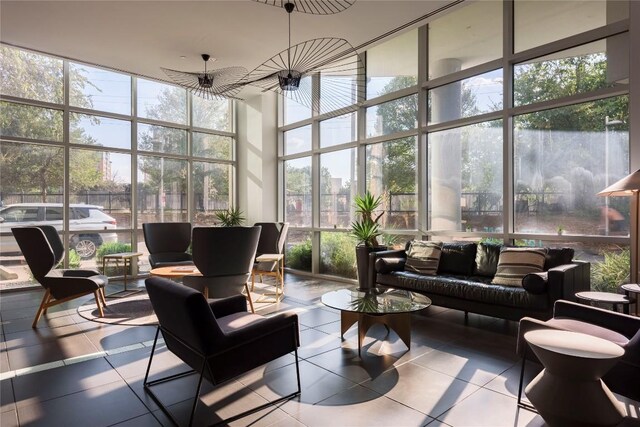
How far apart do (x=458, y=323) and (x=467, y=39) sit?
385 centimetres

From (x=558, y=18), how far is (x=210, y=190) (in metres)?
6.79

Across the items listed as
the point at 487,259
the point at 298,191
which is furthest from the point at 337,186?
the point at 487,259

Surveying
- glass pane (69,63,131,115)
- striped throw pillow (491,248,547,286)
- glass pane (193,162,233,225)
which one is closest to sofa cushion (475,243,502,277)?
striped throw pillow (491,248,547,286)

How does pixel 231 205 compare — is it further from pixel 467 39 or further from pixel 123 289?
pixel 467 39

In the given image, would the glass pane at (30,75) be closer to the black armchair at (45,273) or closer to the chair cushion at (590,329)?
the black armchair at (45,273)

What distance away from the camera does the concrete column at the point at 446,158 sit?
536cm

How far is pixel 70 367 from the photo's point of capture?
3.07 metres

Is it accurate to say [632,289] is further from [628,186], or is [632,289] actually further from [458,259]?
[458,259]

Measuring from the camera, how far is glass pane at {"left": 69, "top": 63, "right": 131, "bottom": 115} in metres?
6.69

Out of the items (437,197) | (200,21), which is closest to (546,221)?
(437,197)

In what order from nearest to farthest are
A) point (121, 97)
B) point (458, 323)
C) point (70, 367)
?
1. point (70, 367)
2. point (458, 323)
3. point (121, 97)

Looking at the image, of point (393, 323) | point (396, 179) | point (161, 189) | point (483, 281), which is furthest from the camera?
point (161, 189)

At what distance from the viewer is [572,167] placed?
4.30 metres

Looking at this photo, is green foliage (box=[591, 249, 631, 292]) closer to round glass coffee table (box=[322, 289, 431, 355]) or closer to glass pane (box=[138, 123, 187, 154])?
round glass coffee table (box=[322, 289, 431, 355])
